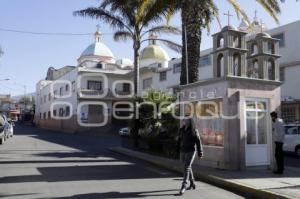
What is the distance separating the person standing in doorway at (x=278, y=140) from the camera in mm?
12648

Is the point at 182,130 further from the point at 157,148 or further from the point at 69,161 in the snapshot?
the point at 157,148

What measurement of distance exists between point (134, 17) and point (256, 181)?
15279mm

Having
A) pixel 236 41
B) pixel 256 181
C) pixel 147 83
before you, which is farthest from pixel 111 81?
pixel 256 181

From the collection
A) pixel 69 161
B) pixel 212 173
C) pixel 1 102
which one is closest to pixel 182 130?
pixel 212 173

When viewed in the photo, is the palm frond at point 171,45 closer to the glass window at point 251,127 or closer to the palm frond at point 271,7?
the palm frond at point 271,7

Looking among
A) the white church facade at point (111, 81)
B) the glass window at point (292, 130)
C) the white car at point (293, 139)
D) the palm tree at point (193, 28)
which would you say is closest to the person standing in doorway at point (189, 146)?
the palm tree at point (193, 28)

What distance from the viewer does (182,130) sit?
10211 mm

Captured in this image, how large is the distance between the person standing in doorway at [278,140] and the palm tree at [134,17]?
1042 cm

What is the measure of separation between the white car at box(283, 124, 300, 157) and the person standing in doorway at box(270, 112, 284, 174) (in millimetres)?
7953

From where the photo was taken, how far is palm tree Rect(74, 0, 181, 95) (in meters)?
22.6

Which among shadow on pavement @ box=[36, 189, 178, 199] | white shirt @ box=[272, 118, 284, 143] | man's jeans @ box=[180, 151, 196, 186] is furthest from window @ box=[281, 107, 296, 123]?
shadow on pavement @ box=[36, 189, 178, 199]

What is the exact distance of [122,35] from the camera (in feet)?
88.0

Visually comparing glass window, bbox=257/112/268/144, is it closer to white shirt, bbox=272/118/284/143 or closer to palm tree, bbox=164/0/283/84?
white shirt, bbox=272/118/284/143

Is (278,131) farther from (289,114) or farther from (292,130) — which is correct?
(289,114)
